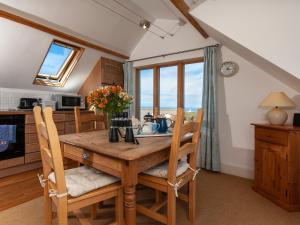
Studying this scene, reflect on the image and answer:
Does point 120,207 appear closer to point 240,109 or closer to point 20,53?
point 240,109

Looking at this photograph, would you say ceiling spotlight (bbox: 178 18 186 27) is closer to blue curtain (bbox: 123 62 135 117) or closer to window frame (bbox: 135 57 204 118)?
window frame (bbox: 135 57 204 118)

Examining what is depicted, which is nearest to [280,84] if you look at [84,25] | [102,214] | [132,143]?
[132,143]

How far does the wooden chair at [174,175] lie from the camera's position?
1.25m

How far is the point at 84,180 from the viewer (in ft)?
4.00

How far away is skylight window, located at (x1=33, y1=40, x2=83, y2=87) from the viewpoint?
336 centimetres

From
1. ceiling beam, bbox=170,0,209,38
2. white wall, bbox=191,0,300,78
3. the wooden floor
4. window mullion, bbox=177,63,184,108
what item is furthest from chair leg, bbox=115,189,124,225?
window mullion, bbox=177,63,184,108

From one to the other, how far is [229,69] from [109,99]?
2171 millimetres

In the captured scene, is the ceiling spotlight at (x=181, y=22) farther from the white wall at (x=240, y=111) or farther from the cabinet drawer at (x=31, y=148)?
the cabinet drawer at (x=31, y=148)

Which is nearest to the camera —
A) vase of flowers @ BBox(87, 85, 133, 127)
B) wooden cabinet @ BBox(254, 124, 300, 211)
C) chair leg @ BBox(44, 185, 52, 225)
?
chair leg @ BBox(44, 185, 52, 225)

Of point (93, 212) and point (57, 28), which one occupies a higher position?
point (57, 28)

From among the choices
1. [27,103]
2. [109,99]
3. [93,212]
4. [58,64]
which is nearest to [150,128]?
[109,99]

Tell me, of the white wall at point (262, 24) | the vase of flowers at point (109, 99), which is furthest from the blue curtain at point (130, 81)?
the vase of flowers at point (109, 99)

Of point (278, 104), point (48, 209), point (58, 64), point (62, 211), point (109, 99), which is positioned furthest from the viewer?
point (58, 64)

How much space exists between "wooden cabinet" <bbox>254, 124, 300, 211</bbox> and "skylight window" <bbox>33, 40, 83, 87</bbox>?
137 inches
